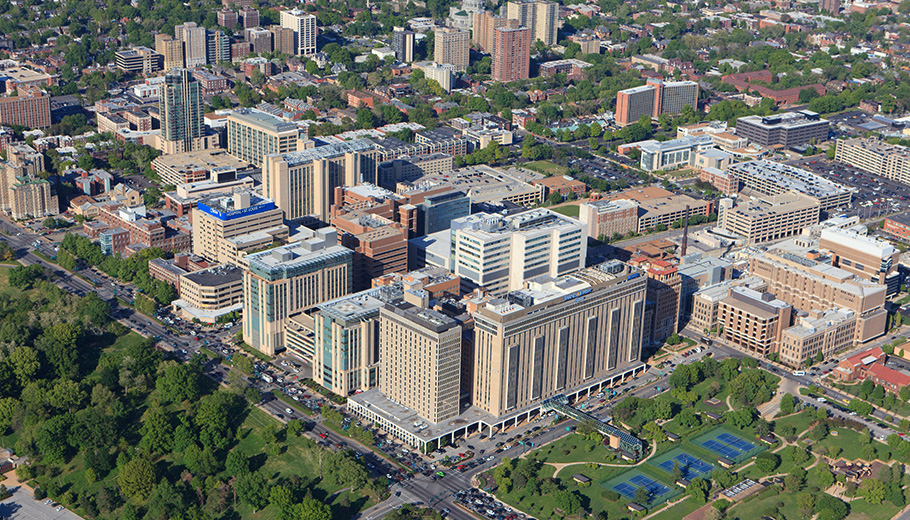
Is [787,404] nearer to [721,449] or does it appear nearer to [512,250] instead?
[721,449]

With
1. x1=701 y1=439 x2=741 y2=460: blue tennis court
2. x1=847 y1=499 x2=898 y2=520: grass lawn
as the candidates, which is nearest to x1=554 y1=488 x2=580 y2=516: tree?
x1=701 y1=439 x2=741 y2=460: blue tennis court

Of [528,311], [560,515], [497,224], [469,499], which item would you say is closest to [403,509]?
[469,499]

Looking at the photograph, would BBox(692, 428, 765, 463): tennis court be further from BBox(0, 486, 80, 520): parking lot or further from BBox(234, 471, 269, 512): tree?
BBox(0, 486, 80, 520): parking lot

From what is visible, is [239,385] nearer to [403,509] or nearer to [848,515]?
[403,509]

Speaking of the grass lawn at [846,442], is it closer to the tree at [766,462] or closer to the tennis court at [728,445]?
the tennis court at [728,445]

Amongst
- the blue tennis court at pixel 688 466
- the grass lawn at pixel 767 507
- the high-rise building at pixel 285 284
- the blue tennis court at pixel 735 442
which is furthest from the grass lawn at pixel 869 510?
the high-rise building at pixel 285 284

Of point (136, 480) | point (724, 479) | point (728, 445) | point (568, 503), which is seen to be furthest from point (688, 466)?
point (136, 480)
